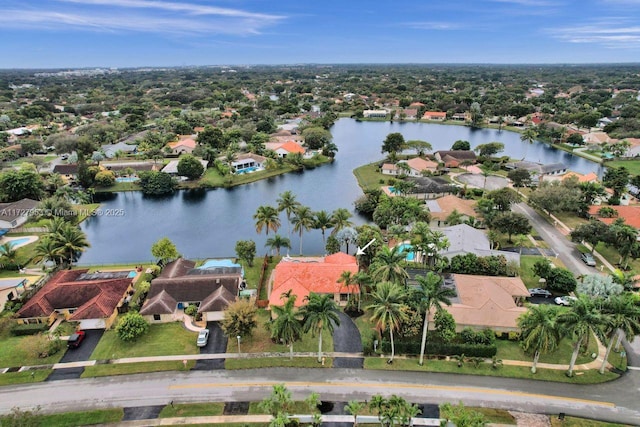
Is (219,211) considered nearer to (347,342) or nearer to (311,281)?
(311,281)

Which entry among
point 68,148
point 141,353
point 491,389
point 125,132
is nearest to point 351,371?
point 491,389

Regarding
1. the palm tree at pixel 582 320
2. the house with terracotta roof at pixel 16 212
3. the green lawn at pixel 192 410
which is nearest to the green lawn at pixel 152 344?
the green lawn at pixel 192 410

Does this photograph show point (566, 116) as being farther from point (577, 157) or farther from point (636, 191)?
point (636, 191)

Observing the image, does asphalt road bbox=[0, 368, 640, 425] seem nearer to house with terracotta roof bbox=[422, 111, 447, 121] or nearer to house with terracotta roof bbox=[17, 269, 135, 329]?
house with terracotta roof bbox=[17, 269, 135, 329]

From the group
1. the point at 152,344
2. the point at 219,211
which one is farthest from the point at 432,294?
the point at 219,211

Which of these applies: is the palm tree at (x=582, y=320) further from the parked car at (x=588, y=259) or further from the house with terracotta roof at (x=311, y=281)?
the parked car at (x=588, y=259)
